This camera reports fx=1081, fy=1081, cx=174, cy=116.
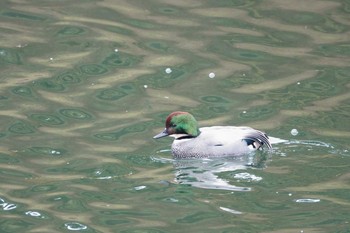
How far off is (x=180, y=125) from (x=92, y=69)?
7.73ft

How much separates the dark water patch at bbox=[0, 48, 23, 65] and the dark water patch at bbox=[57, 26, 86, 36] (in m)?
0.80

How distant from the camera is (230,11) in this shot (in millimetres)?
14922

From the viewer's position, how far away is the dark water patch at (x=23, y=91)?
493 inches

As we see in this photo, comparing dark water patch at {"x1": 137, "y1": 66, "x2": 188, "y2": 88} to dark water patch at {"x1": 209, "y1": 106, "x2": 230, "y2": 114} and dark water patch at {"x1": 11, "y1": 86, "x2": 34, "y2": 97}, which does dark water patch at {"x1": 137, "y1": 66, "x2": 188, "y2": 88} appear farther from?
dark water patch at {"x1": 11, "y1": 86, "x2": 34, "y2": 97}

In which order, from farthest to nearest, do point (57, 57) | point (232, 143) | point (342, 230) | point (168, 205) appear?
1. point (57, 57)
2. point (232, 143)
3. point (168, 205)
4. point (342, 230)

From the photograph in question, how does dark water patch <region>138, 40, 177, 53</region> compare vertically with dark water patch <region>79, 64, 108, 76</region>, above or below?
above

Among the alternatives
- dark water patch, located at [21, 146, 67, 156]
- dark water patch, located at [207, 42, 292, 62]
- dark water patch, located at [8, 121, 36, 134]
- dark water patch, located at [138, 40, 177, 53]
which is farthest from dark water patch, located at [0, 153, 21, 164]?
dark water patch, located at [207, 42, 292, 62]

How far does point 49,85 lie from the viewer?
1282 cm

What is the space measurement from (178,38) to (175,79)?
1158 millimetres

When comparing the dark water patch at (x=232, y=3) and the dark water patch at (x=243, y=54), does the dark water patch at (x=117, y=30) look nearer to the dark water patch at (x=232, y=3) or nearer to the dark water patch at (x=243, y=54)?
the dark water patch at (x=243, y=54)

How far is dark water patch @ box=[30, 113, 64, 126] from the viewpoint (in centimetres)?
1183

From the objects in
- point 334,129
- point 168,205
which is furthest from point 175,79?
point 168,205

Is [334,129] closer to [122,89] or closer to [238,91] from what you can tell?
[238,91]

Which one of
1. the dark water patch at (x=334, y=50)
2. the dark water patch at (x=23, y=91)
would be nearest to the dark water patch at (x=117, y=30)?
the dark water patch at (x=23, y=91)
